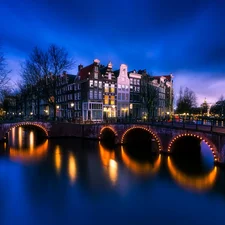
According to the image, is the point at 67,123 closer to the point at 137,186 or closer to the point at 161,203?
the point at 137,186

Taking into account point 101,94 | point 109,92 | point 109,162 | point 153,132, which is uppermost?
point 109,92

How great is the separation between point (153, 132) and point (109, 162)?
703 centimetres

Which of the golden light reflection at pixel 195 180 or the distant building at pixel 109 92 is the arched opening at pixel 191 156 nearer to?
the golden light reflection at pixel 195 180

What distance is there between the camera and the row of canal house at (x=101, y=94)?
159 ft

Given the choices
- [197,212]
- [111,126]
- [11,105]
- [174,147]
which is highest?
[11,105]

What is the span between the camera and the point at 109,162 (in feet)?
73.8

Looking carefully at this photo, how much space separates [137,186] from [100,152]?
39.5ft

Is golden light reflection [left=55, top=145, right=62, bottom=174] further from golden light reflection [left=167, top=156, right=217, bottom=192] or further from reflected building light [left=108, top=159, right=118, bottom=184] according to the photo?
golden light reflection [left=167, top=156, right=217, bottom=192]

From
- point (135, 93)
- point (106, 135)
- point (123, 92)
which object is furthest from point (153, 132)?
point (135, 93)

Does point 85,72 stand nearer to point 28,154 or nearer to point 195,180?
point 28,154

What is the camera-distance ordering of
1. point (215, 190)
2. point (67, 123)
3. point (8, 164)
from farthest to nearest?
point (67, 123)
point (8, 164)
point (215, 190)

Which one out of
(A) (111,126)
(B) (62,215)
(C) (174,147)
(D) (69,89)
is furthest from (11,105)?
(B) (62,215)

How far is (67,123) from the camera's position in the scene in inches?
1495

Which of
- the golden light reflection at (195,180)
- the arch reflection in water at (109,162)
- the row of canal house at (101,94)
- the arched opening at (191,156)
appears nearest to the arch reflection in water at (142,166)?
the arch reflection in water at (109,162)
